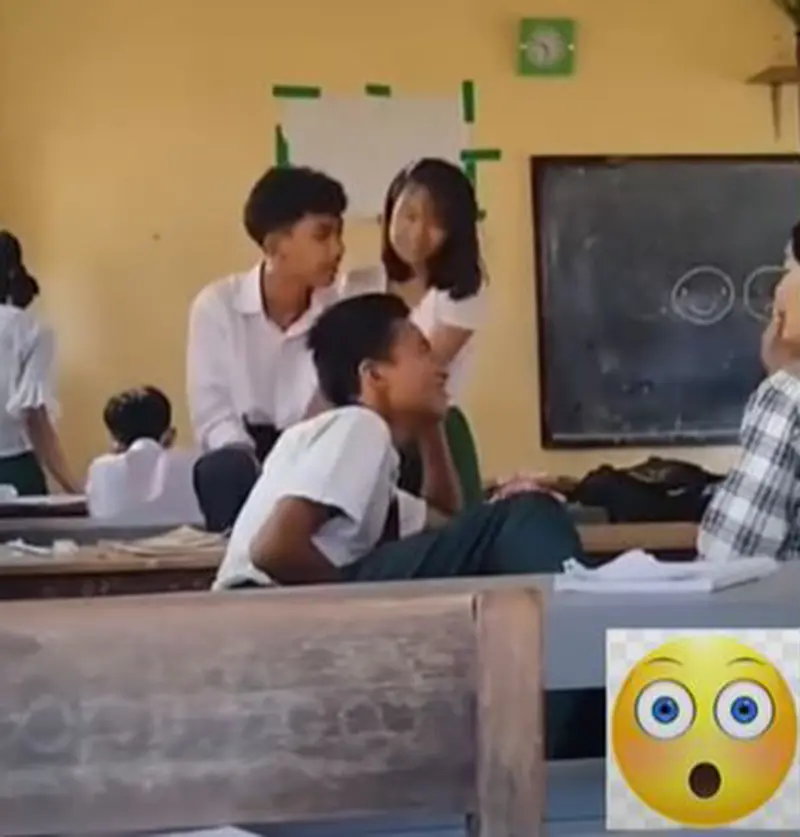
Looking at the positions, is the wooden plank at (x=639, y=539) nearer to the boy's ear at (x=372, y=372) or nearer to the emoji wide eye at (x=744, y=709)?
the boy's ear at (x=372, y=372)

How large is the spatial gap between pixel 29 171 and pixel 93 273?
36 centimetres

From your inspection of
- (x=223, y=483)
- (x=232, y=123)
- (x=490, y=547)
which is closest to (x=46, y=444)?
(x=232, y=123)

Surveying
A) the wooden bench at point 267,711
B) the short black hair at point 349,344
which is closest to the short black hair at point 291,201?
the short black hair at point 349,344

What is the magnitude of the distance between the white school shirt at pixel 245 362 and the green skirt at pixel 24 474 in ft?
3.23

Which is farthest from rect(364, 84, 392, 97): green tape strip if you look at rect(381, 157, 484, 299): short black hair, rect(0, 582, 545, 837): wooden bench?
rect(0, 582, 545, 837): wooden bench

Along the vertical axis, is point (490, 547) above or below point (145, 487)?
above

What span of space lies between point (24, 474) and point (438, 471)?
1962 millimetres

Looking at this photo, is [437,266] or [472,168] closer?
[437,266]

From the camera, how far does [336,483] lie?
214cm

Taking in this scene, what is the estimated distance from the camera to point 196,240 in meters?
5.05

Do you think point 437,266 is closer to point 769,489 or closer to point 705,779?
point 769,489

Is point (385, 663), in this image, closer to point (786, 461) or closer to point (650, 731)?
point (650, 731)

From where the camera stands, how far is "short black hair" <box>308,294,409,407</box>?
2.59m

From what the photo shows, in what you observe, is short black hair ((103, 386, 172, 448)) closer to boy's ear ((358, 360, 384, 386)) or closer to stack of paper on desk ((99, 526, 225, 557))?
stack of paper on desk ((99, 526, 225, 557))
